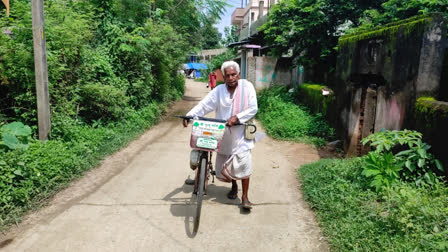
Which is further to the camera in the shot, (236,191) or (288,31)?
(288,31)

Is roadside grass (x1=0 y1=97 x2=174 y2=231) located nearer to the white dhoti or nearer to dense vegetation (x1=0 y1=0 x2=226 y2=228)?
dense vegetation (x1=0 y1=0 x2=226 y2=228)

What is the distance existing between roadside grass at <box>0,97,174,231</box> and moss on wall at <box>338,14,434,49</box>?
5.58 meters

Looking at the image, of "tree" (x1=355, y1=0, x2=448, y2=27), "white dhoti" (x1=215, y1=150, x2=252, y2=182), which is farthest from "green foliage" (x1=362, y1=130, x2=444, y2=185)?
"tree" (x1=355, y1=0, x2=448, y2=27)

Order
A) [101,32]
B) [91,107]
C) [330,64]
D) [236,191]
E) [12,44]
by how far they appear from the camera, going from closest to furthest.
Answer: [236,191] < [12,44] < [91,107] < [101,32] < [330,64]

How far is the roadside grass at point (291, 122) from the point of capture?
351 inches

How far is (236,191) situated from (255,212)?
543 mm

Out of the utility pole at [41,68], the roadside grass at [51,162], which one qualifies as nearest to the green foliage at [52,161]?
the roadside grass at [51,162]

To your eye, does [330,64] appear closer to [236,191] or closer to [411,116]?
[411,116]

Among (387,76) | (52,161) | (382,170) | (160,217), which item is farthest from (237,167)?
(387,76)

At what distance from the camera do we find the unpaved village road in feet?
12.1

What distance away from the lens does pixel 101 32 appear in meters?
9.68

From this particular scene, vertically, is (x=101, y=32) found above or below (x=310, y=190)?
above

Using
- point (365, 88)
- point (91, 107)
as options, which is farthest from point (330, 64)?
point (91, 107)

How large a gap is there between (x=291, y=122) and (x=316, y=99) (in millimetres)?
1408
